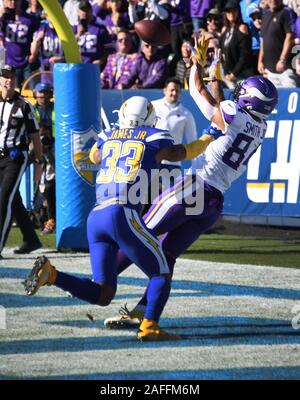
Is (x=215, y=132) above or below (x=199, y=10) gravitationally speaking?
below

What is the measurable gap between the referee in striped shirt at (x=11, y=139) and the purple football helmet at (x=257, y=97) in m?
3.41

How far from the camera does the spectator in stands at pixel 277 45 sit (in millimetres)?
12898

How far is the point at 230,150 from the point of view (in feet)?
24.3

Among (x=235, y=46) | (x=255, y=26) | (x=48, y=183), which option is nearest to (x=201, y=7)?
(x=255, y=26)

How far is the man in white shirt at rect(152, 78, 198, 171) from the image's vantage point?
11898mm

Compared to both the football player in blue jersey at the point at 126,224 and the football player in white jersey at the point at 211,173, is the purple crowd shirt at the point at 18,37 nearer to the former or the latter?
the football player in white jersey at the point at 211,173

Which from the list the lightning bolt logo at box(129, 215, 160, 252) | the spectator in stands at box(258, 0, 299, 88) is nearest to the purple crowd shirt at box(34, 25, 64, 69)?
the spectator in stands at box(258, 0, 299, 88)

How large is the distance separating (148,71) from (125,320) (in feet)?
23.2

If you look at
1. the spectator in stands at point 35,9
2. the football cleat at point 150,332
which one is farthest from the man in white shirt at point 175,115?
the football cleat at point 150,332

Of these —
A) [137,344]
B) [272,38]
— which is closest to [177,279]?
[137,344]

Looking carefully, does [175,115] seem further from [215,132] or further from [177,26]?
[215,132]

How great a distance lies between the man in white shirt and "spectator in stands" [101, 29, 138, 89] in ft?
6.59

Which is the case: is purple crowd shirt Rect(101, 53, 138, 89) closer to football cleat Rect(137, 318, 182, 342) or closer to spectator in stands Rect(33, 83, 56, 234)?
spectator in stands Rect(33, 83, 56, 234)
